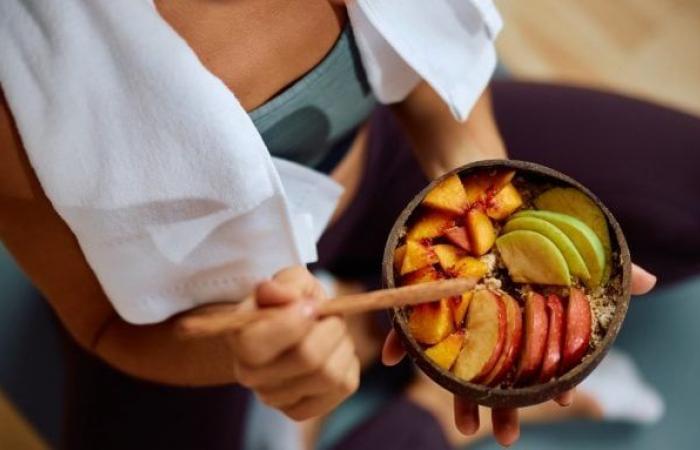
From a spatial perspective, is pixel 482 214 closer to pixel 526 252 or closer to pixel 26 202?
pixel 526 252

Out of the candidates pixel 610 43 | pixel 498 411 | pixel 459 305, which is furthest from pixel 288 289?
pixel 610 43

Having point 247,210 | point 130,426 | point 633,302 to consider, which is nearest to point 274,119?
point 247,210

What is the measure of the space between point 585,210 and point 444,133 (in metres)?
0.26

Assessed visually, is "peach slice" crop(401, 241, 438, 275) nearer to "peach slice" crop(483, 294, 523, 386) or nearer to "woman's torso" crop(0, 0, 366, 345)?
"peach slice" crop(483, 294, 523, 386)

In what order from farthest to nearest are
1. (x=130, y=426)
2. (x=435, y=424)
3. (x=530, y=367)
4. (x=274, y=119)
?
(x=435, y=424)
(x=130, y=426)
(x=274, y=119)
(x=530, y=367)

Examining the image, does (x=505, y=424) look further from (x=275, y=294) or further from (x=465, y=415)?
(x=275, y=294)

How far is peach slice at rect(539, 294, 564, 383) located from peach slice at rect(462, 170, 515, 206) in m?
0.08

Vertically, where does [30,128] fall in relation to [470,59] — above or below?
above

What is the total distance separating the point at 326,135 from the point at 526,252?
0.23 metres

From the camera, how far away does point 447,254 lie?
1.77 feet

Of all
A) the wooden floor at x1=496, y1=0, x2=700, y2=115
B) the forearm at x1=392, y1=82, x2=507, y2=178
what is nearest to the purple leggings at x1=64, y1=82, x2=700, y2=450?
the forearm at x1=392, y1=82, x2=507, y2=178

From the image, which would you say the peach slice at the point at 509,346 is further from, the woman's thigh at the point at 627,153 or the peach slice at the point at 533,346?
the woman's thigh at the point at 627,153

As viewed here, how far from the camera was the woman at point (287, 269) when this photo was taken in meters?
0.54

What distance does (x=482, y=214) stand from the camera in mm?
548
